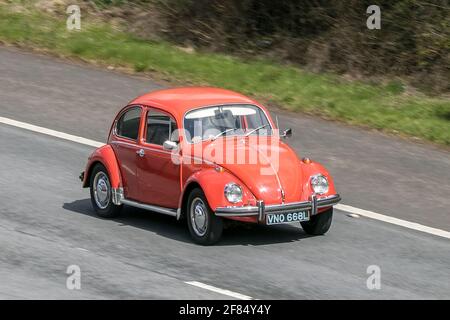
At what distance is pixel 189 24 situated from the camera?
24797 millimetres

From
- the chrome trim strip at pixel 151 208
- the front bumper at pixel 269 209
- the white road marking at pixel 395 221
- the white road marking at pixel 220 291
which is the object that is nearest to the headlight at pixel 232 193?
the front bumper at pixel 269 209

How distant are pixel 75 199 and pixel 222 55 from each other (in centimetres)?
930

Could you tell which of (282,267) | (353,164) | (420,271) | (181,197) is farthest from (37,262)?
(353,164)

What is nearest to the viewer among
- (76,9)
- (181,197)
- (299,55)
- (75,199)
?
(181,197)

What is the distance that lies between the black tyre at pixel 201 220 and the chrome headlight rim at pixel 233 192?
28 cm

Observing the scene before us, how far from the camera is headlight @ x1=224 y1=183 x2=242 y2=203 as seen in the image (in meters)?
12.4

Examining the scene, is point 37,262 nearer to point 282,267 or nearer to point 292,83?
point 282,267

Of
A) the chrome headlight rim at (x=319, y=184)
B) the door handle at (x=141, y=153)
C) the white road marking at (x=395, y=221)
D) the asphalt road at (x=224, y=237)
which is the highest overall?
the door handle at (x=141, y=153)

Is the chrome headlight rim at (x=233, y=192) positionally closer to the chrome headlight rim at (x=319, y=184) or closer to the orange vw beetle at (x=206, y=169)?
the orange vw beetle at (x=206, y=169)

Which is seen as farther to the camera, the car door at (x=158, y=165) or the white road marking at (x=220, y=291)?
the car door at (x=158, y=165)

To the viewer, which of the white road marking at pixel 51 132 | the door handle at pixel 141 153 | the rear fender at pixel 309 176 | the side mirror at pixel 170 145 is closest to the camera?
the rear fender at pixel 309 176

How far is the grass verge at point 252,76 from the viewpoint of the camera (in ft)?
63.9

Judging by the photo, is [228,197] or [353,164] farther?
[353,164]

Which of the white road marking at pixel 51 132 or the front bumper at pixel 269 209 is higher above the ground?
the front bumper at pixel 269 209
